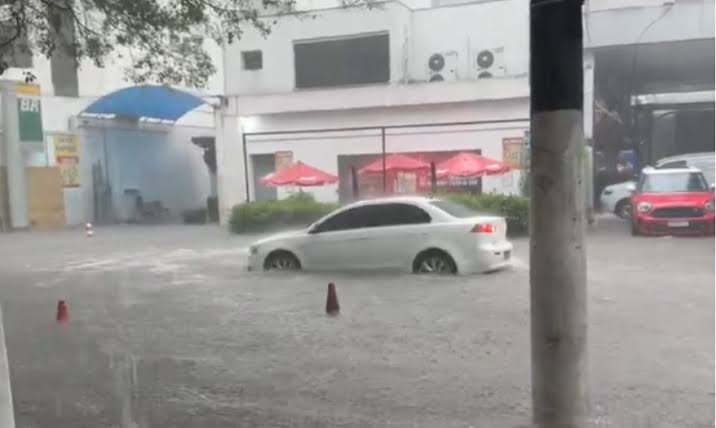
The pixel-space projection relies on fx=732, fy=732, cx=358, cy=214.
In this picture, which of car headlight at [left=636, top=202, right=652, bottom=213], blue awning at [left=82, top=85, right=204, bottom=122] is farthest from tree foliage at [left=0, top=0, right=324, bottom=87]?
blue awning at [left=82, top=85, right=204, bottom=122]

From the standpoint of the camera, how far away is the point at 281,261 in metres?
12.4


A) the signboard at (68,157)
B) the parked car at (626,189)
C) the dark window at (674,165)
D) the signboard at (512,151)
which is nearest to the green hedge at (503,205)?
the signboard at (512,151)

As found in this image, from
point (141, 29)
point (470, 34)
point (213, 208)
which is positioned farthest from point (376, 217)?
point (213, 208)

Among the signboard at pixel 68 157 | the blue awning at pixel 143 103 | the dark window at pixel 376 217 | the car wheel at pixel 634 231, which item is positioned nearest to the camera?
the dark window at pixel 376 217

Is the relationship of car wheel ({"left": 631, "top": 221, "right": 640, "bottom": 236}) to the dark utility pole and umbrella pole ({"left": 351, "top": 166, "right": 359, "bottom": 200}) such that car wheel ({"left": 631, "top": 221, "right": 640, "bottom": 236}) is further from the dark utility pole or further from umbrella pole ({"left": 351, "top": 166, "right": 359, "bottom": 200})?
the dark utility pole

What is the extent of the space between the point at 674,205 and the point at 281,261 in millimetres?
9999

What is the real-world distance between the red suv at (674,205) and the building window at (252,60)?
13.4 metres

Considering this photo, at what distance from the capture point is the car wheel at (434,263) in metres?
11.3

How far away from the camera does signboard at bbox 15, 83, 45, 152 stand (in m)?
25.0

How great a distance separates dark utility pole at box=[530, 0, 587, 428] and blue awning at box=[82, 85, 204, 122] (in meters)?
22.5

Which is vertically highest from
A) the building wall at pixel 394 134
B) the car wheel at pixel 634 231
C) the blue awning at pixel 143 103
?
the blue awning at pixel 143 103

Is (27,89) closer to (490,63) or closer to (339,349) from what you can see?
(490,63)

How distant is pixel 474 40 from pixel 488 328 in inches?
689

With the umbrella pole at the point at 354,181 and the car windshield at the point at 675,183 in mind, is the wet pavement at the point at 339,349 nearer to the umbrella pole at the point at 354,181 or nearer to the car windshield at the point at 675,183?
the car windshield at the point at 675,183
